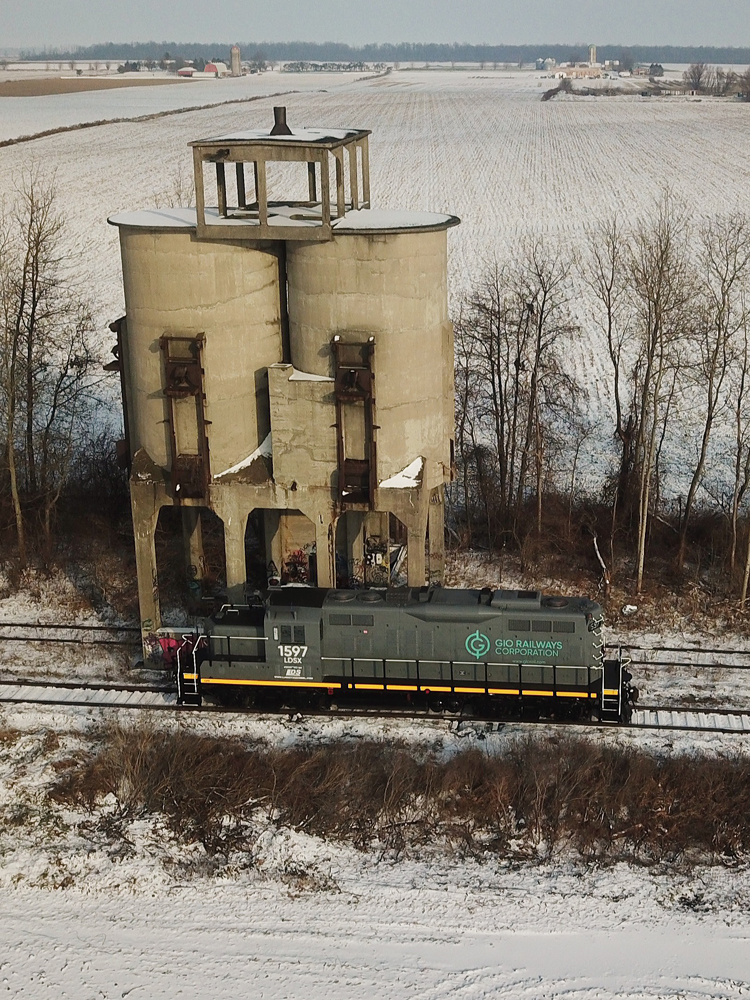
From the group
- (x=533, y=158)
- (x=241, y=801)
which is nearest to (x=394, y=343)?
(x=241, y=801)

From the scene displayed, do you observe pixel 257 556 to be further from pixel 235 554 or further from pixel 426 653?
pixel 426 653

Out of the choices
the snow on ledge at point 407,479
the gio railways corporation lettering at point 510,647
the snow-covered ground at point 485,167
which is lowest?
the gio railways corporation lettering at point 510,647

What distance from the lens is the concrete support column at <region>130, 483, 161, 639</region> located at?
27.6 metres

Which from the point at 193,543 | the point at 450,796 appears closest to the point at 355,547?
the point at 193,543

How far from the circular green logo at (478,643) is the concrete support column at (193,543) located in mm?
10003

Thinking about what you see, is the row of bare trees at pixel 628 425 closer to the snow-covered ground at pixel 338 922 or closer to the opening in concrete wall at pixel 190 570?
the opening in concrete wall at pixel 190 570

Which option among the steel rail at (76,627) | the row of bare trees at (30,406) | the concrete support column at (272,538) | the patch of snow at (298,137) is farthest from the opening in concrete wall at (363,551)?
the patch of snow at (298,137)

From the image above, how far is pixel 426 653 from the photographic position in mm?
25734

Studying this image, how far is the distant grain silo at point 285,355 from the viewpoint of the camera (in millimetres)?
25281

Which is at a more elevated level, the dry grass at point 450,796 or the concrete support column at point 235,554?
the concrete support column at point 235,554

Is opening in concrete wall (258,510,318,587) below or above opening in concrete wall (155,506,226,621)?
above

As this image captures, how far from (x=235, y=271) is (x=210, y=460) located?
4780mm

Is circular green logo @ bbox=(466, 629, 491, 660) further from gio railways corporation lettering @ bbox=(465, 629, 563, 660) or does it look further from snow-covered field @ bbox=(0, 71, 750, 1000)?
snow-covered field @ bbox=(0, 71, 750, 1000)

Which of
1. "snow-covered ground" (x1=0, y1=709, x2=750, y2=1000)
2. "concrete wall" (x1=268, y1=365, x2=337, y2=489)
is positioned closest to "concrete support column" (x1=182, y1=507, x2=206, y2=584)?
"concrete wall" (x1=268, y1=365, x2=337, y2=489)
